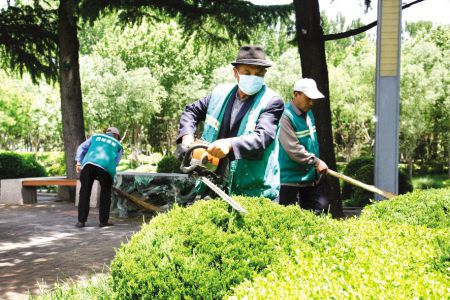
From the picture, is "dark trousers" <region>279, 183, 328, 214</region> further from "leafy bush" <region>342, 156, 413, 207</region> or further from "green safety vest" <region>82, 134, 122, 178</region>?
"leafy bush" <region>342, 156, 413, 207</region>

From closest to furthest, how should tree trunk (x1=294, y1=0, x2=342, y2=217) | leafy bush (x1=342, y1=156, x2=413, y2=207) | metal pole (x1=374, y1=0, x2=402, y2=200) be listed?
metal pole (x1=374, y1=0, x2=402, y2=200) < tree trunk (x1=294, y1=0, x2=342, y2=217) < leafy bush (x1=342, y1=156, x2=413, y2=207)

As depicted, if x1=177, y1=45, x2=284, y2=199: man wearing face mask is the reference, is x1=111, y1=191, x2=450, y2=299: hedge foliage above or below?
below

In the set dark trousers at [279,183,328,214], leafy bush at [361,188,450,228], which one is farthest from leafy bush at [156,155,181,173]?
leafy bush at [361,188,450,228]

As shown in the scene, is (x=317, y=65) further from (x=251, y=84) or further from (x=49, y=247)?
(x=251, y=84)

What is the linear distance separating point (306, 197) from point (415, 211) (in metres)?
1.09

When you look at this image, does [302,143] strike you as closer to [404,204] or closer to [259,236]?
[404,204]

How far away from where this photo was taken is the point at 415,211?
5633 millimetres

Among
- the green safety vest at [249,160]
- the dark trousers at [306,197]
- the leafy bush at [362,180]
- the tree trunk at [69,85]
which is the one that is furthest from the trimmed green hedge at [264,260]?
the tree trunk at [69,85]

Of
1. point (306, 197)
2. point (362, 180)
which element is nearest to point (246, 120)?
point (306, 197)

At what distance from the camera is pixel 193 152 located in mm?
3580

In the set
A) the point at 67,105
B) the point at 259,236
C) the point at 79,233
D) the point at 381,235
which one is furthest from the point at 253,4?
the point at 259,236

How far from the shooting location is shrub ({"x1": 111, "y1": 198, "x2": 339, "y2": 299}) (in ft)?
10.2

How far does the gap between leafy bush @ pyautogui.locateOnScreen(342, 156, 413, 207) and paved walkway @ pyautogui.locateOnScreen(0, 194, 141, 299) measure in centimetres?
585

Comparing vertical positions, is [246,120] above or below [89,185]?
above
